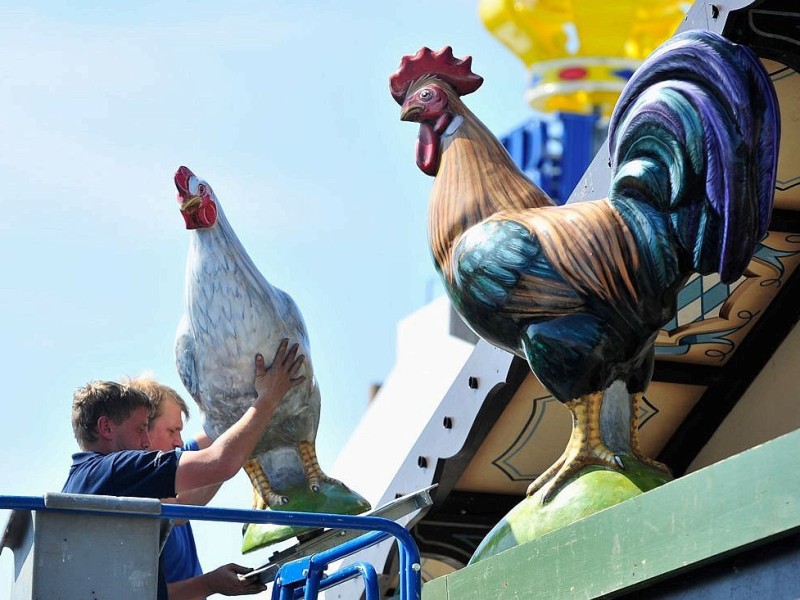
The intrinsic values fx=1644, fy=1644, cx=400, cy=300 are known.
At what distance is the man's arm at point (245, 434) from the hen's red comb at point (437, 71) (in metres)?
0.95

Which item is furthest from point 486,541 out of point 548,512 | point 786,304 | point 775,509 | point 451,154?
point 786,304

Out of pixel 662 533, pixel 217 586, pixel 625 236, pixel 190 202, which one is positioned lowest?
pixel 217 586

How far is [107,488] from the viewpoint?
15.2 ft

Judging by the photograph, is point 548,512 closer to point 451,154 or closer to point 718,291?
point 451,154

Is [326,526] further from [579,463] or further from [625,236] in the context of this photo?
[625,236]

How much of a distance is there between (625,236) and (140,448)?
162cm

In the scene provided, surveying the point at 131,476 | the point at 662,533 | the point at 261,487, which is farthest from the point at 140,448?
the point at 662,533

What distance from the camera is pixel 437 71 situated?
5.12 m

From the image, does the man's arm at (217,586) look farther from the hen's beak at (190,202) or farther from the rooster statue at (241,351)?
the hen's beak at (190,202)

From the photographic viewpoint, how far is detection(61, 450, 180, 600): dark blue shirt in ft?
15.2

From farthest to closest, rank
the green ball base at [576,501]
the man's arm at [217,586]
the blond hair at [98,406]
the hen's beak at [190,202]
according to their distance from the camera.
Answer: the hen's beak at [190,202] < the man's arm at [217,586] < the blond hair at [98,406] < the green ball base at [576,501]

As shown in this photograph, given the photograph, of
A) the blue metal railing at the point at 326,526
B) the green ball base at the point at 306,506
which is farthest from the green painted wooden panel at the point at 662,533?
the green ball base at the point at 306,506

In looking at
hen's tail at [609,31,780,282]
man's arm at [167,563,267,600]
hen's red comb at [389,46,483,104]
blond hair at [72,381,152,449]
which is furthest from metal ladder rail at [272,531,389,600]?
hen's red comb at [389,46,483,104]

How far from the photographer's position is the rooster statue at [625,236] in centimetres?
424
